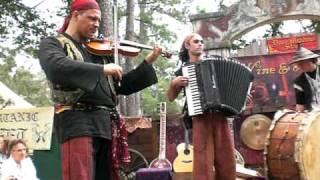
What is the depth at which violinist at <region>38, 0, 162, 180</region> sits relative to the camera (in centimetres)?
296

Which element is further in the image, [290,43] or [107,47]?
[290,43]

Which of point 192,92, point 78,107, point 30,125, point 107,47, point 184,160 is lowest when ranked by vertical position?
point 184,160

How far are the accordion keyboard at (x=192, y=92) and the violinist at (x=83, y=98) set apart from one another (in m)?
1.11

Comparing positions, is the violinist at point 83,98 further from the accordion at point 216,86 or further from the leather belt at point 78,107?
the accordion at point 216,86

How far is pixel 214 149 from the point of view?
440 cm

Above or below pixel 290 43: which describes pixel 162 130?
below

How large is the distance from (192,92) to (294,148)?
970 millimetres

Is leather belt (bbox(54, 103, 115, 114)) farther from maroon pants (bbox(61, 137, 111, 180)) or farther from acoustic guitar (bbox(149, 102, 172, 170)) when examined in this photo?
acoustic guitar (bbox(149, 102, 172, 170))

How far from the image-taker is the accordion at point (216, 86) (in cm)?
433

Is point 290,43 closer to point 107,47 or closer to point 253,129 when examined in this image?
point 253,129

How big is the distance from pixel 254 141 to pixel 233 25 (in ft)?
7.20

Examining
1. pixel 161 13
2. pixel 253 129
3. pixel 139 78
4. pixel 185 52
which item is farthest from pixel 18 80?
pixel 139 78

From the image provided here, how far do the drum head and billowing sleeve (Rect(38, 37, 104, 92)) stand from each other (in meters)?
2.17

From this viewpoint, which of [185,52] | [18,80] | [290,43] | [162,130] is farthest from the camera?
[18,80]
